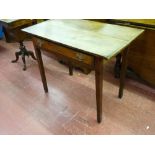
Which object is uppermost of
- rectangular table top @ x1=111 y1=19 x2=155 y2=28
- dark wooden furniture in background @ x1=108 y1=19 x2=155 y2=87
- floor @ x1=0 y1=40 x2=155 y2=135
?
rectangular table top @ x1=111 y1=19 x2=155 y2=28

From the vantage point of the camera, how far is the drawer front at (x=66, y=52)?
47.3 inches

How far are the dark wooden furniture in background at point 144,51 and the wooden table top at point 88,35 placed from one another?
0.74ft

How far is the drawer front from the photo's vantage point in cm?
120

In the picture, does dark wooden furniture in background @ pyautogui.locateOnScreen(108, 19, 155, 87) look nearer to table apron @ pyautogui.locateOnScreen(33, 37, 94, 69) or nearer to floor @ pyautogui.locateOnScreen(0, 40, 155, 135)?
floor @ pyautogui.locateOnScreen(0, 40, 155, 135)

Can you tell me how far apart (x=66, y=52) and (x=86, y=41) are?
0.17 m

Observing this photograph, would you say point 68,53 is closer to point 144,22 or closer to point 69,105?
point 69,105

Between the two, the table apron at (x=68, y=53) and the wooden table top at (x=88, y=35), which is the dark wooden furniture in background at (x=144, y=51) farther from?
the table apron at (x=68, y=53)

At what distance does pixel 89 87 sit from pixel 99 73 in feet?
2.72

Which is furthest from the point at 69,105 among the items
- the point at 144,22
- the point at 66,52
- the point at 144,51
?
the point at 144,22

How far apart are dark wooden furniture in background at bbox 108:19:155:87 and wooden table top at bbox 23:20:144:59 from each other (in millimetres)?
225

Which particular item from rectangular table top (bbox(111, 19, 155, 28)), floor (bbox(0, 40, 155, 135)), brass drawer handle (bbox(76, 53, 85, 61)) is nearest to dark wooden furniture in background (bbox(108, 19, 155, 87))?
rectangular table top (bbox(111, 19, 155, 28))

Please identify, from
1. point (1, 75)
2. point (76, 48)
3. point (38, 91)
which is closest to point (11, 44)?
point (1, 75)

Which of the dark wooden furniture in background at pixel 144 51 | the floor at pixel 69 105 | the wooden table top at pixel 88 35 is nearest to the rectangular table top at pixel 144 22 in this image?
the dark wooden furniture in background at pixel 144 51
